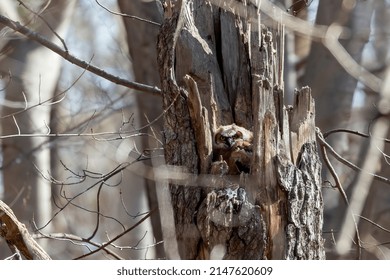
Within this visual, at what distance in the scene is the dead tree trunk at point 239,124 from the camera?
2936mm

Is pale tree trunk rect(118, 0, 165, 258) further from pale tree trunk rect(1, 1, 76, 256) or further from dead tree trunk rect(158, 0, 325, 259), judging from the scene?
dead tree trunk rect(158, 0, 325, 259)

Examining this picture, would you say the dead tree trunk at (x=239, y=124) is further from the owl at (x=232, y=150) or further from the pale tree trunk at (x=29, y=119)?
the pale tree trunk at (x=29, y=119)

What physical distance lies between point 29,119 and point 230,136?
14.9ft

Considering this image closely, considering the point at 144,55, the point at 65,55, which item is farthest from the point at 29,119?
the point at 65,55

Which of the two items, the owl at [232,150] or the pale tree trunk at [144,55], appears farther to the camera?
the pale tree trunk at [144,55]

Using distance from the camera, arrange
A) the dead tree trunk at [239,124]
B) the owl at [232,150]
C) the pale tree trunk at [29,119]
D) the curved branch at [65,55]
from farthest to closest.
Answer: the pale tree trunk at [29,119]
the curved branch at [65,55]
the owl at [232,150]
the dead tree trunk at [239,124]

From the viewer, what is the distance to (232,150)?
308cm

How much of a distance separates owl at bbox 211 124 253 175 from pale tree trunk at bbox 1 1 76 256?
4229 mm

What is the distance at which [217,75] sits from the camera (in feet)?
10.7

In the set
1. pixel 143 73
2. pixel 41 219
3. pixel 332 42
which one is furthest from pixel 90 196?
pixel 332 42

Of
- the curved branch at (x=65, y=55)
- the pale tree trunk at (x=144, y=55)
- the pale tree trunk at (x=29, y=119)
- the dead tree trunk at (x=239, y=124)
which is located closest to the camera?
the dead tree trunk at (x=239, y=124)

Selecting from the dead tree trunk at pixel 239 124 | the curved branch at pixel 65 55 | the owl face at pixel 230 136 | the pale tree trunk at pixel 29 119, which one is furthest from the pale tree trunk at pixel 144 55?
the owl face at pixel 230 136

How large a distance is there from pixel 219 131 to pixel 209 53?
1.18 feet

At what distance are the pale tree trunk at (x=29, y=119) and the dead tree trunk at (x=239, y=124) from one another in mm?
4020
